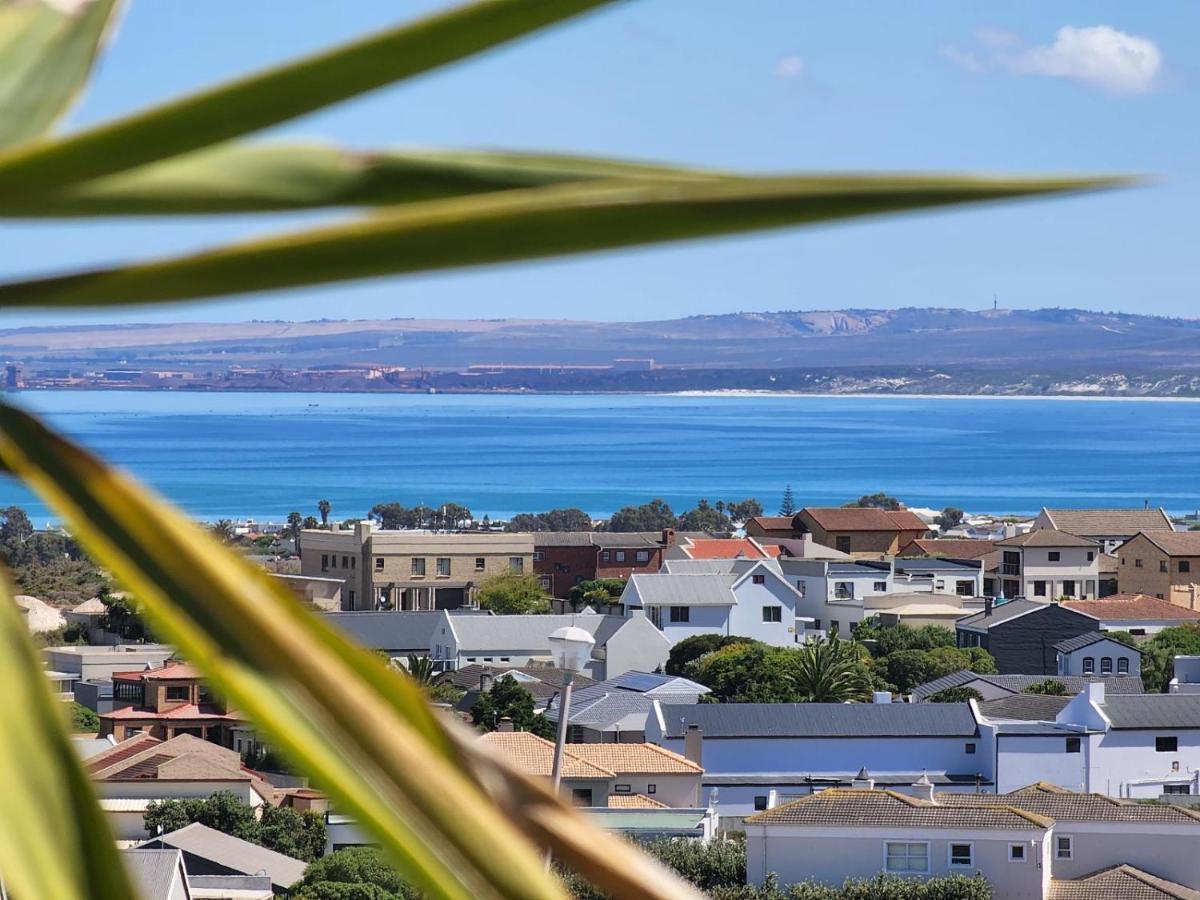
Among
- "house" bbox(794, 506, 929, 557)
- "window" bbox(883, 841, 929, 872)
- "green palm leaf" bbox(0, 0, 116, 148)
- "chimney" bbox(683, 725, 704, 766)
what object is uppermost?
"green palm leaf" bbox(0, 0, 116, 148)

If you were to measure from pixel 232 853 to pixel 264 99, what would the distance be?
77.9ft

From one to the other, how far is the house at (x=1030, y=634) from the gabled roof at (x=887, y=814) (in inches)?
848

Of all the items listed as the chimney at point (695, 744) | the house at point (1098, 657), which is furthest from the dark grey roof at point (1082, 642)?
the chimney at point (695, 744)

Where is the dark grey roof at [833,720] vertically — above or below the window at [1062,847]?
above

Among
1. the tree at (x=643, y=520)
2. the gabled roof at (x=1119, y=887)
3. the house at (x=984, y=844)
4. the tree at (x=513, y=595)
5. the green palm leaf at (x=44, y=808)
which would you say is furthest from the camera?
the tree at (x=643, y=520)

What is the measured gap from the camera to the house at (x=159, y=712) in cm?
3209

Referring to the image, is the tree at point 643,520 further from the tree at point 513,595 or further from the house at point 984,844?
the house at point 984,844

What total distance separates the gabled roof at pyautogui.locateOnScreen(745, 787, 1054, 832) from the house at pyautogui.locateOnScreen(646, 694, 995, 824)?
5185 millimetres

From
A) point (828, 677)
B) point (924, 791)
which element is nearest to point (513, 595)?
point (828, 677)

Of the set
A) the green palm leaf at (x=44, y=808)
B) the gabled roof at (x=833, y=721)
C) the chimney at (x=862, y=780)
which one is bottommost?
the chimney at (x=862, y=780)

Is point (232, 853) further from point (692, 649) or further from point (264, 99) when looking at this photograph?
point (692, 649)

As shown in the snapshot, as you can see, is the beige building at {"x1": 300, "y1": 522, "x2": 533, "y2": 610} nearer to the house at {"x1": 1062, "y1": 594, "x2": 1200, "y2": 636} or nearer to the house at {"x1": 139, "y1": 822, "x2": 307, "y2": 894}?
the house at {"x1": 1062, "y1": 594, "x2": 1200, "y2": 636}

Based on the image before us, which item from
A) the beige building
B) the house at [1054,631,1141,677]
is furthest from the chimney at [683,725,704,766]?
the beige building

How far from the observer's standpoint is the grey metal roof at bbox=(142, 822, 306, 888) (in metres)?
22.2
